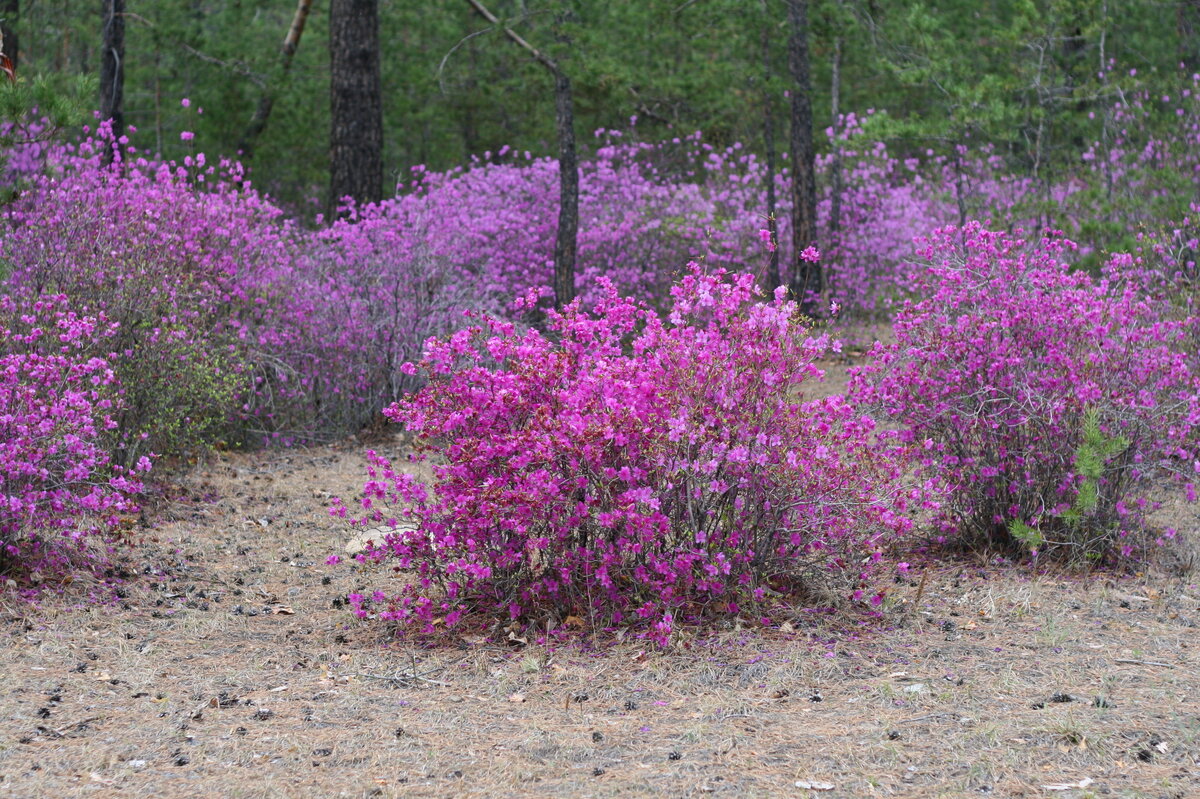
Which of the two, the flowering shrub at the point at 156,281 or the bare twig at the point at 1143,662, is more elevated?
the flowering shrub at the point at 156,281

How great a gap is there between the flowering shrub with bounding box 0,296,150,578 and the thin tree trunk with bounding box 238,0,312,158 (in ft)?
35.3

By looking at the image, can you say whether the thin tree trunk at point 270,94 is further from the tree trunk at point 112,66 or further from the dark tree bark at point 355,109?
the tree trunk at point 112,66

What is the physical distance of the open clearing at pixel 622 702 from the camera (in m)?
3.64

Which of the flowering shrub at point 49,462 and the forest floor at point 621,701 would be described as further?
the flowering shrub at point 49,462

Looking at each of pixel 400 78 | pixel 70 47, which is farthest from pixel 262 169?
pixel 70 47

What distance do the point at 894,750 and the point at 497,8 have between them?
1879 centimetres

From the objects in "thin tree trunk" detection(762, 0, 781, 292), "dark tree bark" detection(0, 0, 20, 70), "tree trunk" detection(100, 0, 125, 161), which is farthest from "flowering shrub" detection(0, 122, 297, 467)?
"thin tree trunk" detection(762, 0, 781, 292)

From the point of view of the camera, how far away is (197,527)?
723 centimetres

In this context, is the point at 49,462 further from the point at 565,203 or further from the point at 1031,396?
Result: the point at 565,203

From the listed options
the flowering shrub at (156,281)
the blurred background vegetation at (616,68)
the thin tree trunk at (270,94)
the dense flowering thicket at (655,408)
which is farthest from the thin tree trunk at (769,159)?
the thin tree trunk at (270,94)

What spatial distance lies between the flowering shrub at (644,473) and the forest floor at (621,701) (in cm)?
30

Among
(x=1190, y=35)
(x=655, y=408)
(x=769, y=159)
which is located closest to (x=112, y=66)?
(x=769, y=159)

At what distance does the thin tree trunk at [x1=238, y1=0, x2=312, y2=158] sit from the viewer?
16219mm

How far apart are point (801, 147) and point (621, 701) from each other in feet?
31.7
